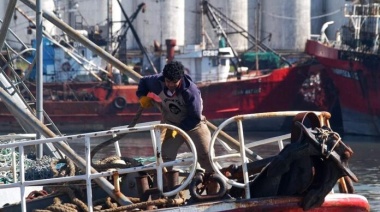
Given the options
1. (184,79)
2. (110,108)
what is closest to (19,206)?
(184,79)

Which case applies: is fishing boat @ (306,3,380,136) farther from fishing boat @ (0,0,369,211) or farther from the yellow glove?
the yellow glove

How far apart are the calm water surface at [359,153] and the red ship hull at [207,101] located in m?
3.82

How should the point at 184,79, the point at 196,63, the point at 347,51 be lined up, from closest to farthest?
the point at 184,79 < the point at 347,51 < the point at 196,63

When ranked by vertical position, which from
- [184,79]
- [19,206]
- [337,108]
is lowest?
[337,108]

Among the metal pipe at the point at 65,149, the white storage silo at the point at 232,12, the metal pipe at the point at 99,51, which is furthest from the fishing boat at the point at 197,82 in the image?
the metal pipe at the point at 65,149

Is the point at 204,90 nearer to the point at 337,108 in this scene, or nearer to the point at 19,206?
the point at 337,108

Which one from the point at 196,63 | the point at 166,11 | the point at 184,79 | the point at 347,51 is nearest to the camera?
the point at 184,79

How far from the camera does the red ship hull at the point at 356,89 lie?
42062mm

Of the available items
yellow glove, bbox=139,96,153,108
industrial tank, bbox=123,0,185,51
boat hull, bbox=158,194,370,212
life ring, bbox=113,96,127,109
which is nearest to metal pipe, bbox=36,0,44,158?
yellow glove, bbox=139,96,153,108

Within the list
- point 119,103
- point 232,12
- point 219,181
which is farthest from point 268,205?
point 232,12

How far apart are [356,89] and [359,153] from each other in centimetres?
1130

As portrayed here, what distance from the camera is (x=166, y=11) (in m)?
58.5

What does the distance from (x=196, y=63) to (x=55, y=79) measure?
626 centimetres

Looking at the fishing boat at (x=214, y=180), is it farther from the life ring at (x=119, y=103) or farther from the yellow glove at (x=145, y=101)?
the life ring at (x=119, y=103)
